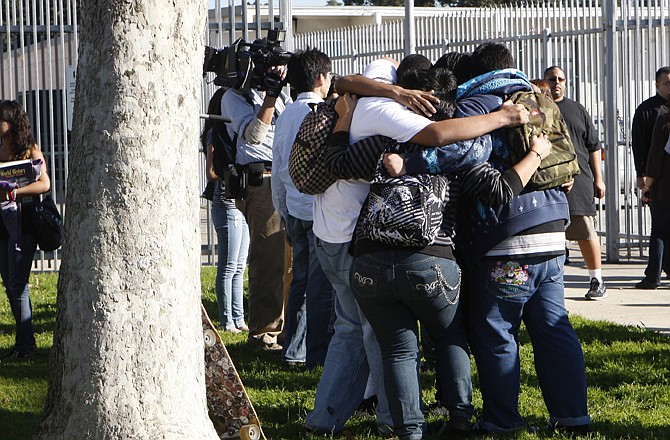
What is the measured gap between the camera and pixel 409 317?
15.7 ft

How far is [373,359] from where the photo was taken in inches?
200

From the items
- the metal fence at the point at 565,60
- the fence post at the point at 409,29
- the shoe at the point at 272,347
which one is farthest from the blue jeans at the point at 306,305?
the fence post at the point at 409,29

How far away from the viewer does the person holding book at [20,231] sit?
757 centimetres

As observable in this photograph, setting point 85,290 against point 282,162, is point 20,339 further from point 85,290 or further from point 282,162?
point 85,290

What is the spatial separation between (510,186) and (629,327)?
3.76 metres

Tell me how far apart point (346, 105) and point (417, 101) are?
14.9 inches

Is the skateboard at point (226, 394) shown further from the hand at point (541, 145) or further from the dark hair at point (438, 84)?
the hand at point (541, 145)

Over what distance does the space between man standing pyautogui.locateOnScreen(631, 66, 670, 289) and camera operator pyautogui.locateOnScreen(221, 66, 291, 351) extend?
4166 mm

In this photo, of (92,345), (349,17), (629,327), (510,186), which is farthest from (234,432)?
(349,17)

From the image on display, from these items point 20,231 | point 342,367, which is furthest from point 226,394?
point 20,231

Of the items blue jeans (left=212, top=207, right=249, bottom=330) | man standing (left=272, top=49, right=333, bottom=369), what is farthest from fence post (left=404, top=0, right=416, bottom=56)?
man standing (left=272, top=49, right=333, bottom=369)

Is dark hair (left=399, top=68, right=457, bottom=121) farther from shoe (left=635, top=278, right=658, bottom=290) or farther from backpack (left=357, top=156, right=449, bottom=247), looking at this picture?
shoe (left=635, top=278, right=658, bottom=290)

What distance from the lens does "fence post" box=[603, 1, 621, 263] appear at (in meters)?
12.0

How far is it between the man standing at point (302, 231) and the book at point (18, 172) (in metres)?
2.00
